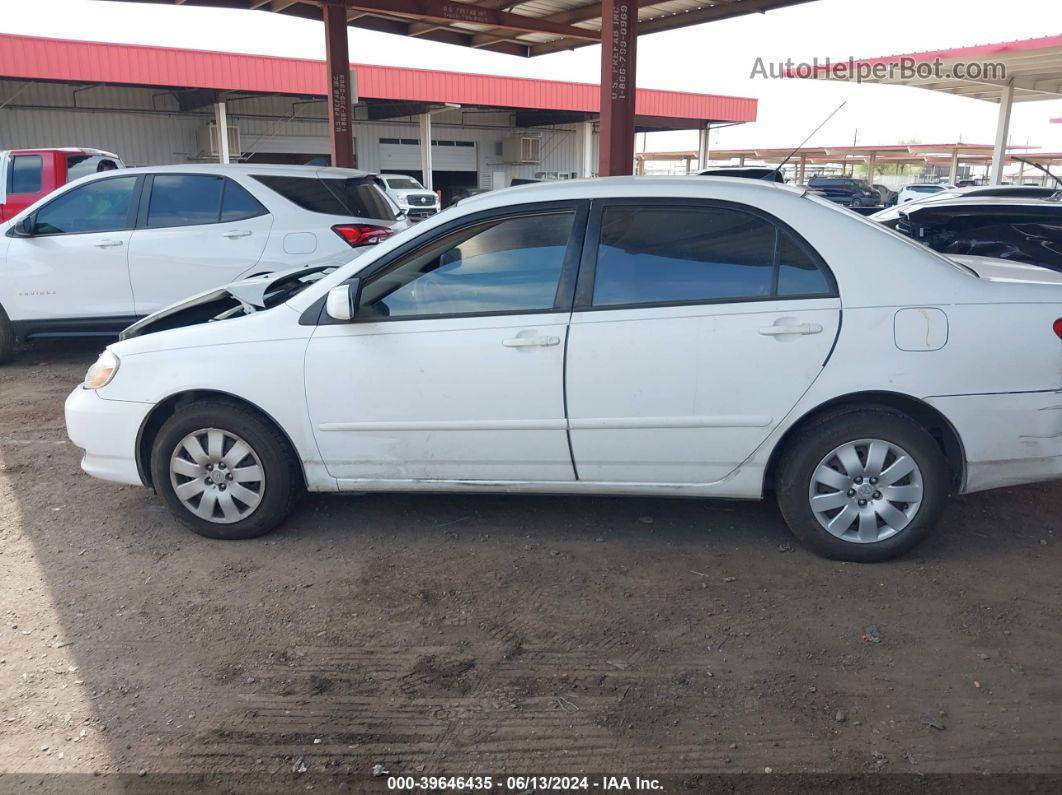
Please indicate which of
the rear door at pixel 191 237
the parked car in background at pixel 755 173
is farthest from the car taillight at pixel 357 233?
the parked car in background at pixel 755 173

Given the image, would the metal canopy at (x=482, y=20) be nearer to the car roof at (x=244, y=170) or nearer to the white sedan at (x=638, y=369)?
the car roof at (x=244, y=170)

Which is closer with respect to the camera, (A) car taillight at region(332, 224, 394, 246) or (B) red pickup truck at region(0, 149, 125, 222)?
(A) car taillight at region(332, 224, 394, 246)

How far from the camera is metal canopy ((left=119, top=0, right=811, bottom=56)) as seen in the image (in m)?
11.6

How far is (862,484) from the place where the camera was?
3.81m

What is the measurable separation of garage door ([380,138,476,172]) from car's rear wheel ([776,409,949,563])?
102 ft

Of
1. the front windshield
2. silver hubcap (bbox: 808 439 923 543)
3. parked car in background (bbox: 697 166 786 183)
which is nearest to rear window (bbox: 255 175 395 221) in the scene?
parked car in background (bbox: 697 166 786 183)

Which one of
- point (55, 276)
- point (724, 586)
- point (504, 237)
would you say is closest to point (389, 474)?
point (504, 237)

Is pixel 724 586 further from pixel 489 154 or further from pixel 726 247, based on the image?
pixel 489 154

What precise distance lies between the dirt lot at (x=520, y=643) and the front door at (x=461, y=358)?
1.72ft

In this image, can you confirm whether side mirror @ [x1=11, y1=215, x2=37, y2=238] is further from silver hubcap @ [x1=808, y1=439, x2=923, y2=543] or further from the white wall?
the white wall

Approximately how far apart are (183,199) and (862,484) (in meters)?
6.52

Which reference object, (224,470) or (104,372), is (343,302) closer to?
(224,470)

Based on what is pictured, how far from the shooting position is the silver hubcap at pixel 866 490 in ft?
12.3

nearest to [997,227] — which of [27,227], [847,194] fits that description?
[27,227]
